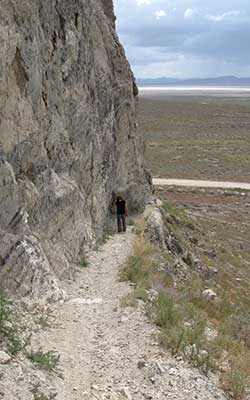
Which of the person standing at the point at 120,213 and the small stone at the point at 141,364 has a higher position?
the small stone at the point at 141,364

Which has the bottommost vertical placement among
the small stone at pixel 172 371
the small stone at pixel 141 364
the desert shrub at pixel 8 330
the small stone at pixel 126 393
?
the small stone at pixel 172 371

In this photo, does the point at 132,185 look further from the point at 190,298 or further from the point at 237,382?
the point at 237,382

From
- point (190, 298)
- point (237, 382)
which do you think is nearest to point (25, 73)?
point (190, 298)

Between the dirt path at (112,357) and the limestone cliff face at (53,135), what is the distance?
46.3 inches

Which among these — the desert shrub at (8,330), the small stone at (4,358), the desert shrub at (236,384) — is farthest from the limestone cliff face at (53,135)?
the desert shrub at (236,384)

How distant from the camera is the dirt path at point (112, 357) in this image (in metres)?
9.26

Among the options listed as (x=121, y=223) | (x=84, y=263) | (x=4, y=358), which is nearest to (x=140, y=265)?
(x=84, y=263)

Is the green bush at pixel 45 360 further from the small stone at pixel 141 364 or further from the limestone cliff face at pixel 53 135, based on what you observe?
the limestone cliff face at pixel 53 135

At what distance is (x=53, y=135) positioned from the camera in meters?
15.9

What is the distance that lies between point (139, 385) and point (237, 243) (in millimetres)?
22874

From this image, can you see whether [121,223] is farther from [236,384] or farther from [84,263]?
[236,384]

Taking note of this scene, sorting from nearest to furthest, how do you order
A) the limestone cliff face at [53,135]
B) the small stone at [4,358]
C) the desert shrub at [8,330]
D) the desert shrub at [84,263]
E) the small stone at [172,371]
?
the small stone at [4,358] < the desert shrub at [8,330] < the small stone at [172,371] < the limestone cliff face at [53,135] < the desert shrub at [84,263]

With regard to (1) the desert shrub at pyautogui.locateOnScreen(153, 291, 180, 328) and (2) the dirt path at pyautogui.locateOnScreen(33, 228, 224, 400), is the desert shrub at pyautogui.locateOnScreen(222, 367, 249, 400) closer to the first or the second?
(2) the dirt path at pyautogui.locateOnScreen(33, 228, 224, 400)

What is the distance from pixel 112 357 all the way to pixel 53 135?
7.66 metres
